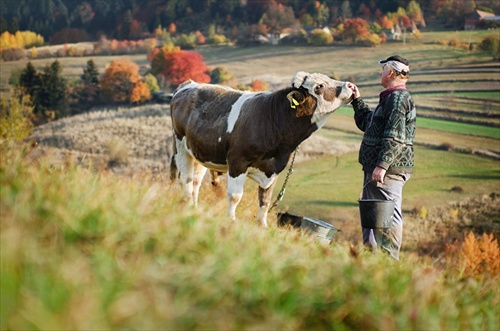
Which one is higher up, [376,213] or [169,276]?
[169,276]

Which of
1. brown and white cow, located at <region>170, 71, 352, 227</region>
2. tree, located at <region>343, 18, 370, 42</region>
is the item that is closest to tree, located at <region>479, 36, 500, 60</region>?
tree, located at <region>343, 18, 370, 42</region>

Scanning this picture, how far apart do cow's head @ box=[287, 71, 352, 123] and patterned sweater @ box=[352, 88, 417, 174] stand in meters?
0.75

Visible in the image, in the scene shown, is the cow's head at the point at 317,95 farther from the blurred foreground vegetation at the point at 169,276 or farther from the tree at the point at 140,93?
the tree at the point at 140,93

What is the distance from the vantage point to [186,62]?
60.0m

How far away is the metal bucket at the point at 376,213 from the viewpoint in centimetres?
602

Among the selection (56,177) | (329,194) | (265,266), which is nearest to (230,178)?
(56,177)

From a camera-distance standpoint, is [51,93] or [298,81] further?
[51,93]

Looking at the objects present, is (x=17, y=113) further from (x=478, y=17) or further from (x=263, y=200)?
(x=263, y=200)

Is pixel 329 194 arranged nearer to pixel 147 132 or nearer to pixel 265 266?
pixel 147 132

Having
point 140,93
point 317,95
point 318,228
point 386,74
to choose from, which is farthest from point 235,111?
point 140,93

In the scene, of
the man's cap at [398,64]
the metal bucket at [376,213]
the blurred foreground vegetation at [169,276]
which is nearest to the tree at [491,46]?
the man's cap at [398,64]

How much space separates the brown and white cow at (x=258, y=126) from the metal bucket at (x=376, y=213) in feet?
5.12

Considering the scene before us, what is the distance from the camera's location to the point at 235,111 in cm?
796

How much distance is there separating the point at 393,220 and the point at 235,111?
259 centimetres
